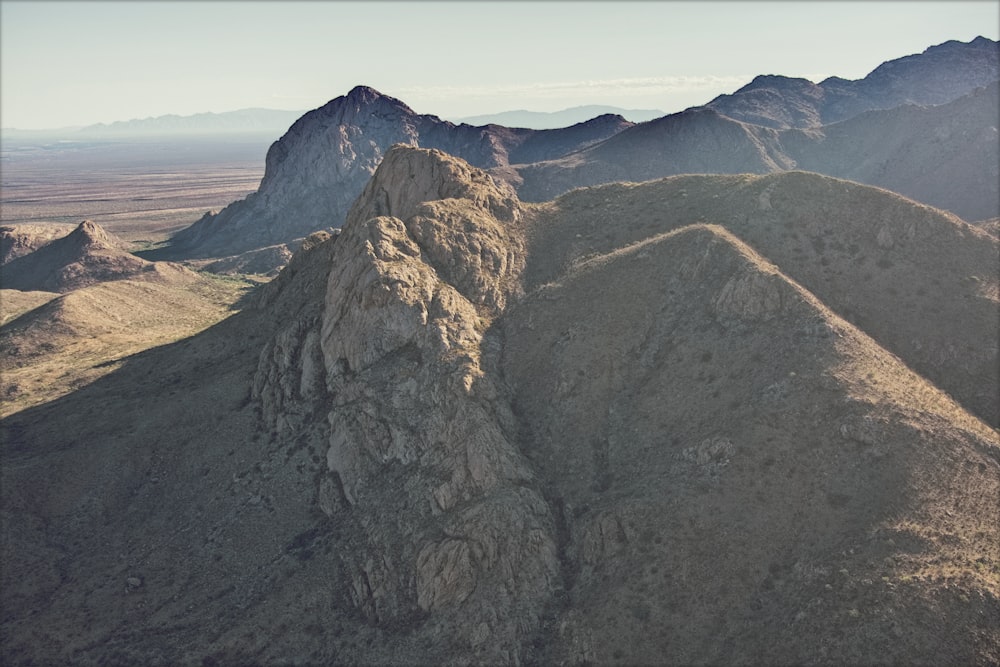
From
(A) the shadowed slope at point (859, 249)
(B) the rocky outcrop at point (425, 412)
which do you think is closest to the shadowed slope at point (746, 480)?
(B) the rocky outcrop at point (425, 412)

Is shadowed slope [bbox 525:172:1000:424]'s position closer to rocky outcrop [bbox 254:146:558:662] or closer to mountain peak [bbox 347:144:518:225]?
mountain peak [bbox 347:144:518:225]

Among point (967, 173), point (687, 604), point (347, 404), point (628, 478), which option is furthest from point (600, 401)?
point (967, 173)

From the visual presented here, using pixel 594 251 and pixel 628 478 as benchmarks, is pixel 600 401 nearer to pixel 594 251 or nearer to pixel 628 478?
pixel 628 478

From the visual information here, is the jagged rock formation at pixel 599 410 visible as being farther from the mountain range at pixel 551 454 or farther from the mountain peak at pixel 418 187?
the mountain peak at pixel 418 187

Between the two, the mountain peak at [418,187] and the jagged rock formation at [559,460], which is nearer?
the jagged rock formation at [559,460]

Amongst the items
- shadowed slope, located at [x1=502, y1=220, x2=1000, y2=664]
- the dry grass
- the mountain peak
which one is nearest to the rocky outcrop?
the mountain peak

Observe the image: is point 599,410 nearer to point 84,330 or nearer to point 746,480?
point 746,480
